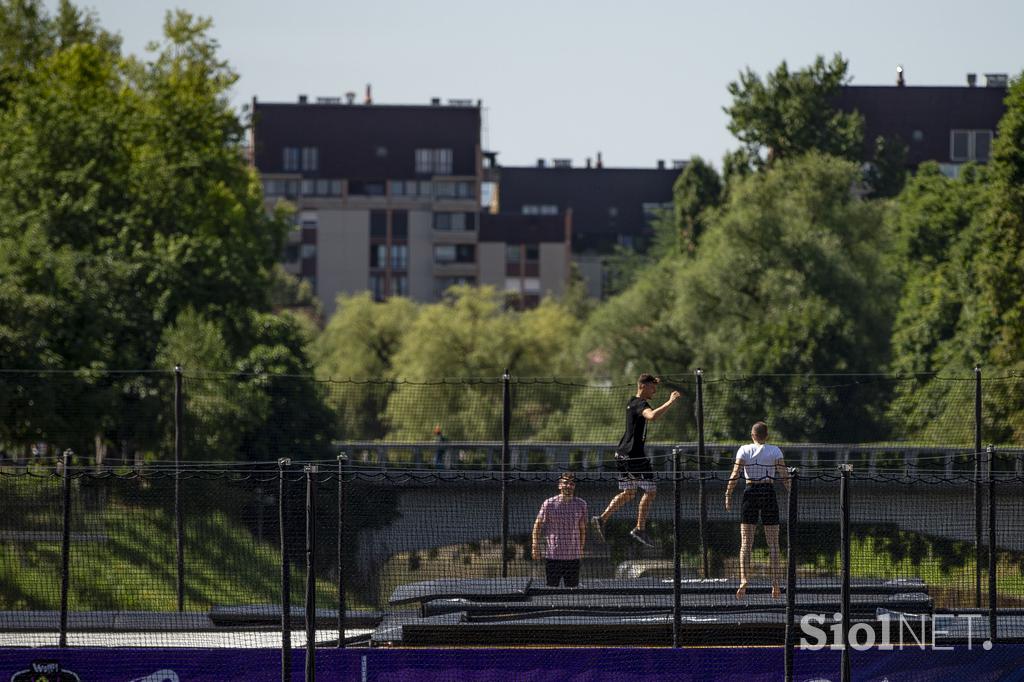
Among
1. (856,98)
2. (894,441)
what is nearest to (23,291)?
(894,441)

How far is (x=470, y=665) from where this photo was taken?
13.5m

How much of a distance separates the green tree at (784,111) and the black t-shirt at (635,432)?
157 feet

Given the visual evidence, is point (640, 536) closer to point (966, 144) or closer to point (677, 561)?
point (677, 561)

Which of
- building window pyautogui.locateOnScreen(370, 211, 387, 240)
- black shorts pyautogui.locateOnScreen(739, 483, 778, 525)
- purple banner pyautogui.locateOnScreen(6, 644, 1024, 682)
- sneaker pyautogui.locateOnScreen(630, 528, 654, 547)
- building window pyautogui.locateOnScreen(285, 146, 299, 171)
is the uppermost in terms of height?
building window pyautogui.locateOnScreen(285, 146, 299, 171)

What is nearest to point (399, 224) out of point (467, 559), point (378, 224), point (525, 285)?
point (378, 224)

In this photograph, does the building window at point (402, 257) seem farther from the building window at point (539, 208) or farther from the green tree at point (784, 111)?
the green tree at point (784, 111)

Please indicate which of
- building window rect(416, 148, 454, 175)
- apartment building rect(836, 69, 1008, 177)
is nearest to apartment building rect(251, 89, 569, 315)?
building window rect(416, 148, 454, 175)

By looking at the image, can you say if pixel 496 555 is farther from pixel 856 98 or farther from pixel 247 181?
pixel 856 98

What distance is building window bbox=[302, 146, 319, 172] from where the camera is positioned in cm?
11519

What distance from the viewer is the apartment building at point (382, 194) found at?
115m

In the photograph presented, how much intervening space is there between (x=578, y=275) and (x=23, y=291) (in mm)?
85954

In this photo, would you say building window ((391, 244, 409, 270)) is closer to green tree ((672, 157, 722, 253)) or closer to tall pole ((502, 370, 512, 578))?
green tree ((672, 157, 722, 253))

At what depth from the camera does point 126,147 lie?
40031mm

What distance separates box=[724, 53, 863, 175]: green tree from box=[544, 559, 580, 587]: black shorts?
49702 millimetres
